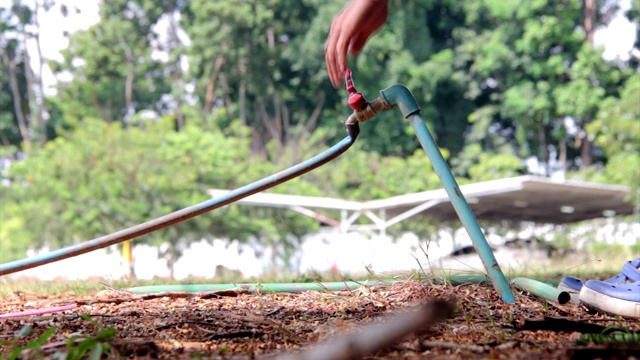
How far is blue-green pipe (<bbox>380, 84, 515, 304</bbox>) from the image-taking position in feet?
9.16

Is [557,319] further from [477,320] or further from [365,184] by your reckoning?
[365,184]

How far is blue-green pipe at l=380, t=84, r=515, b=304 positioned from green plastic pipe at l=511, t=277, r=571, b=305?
4.0 inches

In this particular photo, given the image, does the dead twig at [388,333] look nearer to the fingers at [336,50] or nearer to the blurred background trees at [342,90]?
the fingers at [336,50]

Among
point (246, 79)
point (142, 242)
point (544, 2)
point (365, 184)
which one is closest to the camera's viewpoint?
point (142, 242)

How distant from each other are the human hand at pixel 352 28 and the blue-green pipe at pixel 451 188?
300 millimetres

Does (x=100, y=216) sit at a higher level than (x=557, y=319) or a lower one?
higher

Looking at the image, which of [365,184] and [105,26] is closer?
[365,184]

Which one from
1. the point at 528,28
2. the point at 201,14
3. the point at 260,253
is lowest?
the point at 260,253

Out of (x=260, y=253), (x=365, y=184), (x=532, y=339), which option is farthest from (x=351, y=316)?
(x=365, y=184)

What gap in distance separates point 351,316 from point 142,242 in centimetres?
2164

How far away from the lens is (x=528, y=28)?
33.5 metres

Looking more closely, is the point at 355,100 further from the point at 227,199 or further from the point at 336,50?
the point at 227,199

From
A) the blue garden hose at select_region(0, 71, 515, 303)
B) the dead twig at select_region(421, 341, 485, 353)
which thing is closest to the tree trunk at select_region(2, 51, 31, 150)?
the blue garden hose at select_region(0, 71, 515, 303)

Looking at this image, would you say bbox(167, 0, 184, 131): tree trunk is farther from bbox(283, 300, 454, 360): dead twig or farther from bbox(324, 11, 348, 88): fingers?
bbox(283, 300, 454, 360): dead twig
